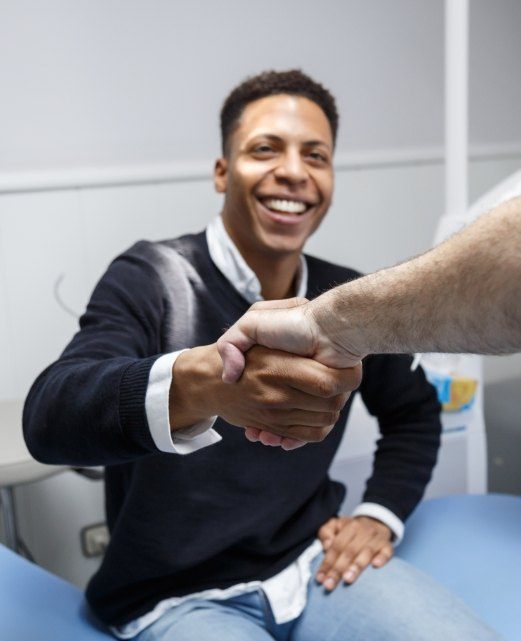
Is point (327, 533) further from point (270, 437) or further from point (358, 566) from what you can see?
point (270, 437)

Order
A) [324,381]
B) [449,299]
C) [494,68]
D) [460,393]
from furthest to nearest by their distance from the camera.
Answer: [494,68] < [460,393] < [324,381] < [449,299]

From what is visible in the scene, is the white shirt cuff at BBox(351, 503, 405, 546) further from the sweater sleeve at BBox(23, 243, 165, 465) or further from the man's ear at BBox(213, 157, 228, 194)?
the man's ear at BBox(213, 157, 228, 194)

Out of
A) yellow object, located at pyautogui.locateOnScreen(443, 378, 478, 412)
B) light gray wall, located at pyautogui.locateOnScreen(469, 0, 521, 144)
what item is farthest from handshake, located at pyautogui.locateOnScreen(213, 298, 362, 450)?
light gray wall, located at pyautogui.locateOnScreen(469, 0, 521, 144)

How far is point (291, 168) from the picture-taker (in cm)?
124

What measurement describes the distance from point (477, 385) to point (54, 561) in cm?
112

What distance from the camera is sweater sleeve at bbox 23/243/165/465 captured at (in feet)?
2.72

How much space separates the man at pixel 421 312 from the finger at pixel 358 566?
1.26 ft

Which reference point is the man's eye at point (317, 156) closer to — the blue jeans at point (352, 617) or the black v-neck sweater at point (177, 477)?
the black v-neck sweater at point (177, 477)

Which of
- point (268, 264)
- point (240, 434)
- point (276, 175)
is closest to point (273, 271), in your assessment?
point (268, 264)

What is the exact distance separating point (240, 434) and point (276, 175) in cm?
43

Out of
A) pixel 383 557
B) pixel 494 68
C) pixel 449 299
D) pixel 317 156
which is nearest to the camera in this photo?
pixel 449 299

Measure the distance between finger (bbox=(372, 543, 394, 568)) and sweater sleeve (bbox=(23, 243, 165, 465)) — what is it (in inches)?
19.3

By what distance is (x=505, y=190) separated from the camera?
4.90 feet

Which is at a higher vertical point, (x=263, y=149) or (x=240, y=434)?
(x=263, y=149)
